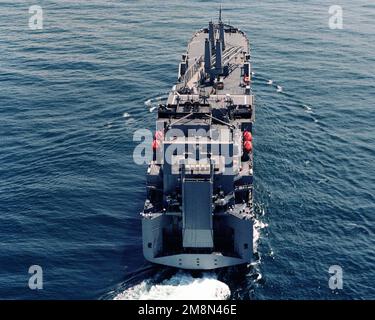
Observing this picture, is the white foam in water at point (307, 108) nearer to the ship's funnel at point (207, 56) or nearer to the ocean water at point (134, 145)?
the ocean water at point (134, 145)

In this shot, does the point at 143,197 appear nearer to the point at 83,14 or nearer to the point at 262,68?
the point at 262,68

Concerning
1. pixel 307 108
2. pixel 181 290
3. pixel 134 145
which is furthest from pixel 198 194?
pixel 307 108

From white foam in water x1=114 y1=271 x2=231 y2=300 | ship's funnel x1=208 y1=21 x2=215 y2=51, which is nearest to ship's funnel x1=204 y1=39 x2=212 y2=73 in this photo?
ship's funnel x1=208 y1=21 x2=215 y2=51

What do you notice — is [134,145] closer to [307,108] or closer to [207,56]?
[207,56]

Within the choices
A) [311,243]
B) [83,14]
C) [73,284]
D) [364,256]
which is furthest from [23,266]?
[83,14]

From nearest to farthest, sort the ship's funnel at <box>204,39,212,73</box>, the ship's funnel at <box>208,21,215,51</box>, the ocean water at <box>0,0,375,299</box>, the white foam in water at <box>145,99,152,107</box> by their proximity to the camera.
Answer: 1. the ocean water at <box>0,0,375,299</box>
2. the ship's funnel at <box>204,39,212,73</box>
3. the ship's funnel at <box>208,21,215,51</box>
4. the white foam in water at <box>145,99,152,107</box>

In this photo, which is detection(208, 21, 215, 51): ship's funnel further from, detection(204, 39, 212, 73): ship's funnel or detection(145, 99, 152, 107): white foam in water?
detection(145, 99, 152, 107): white foam in water
